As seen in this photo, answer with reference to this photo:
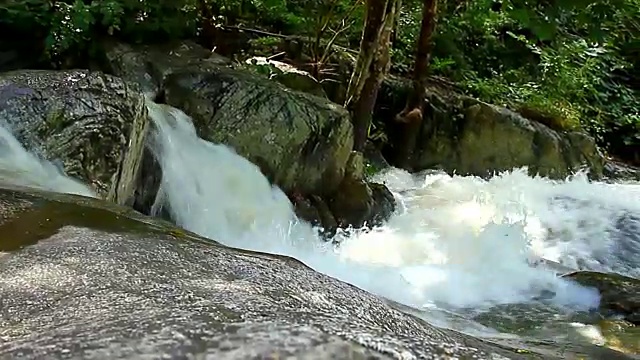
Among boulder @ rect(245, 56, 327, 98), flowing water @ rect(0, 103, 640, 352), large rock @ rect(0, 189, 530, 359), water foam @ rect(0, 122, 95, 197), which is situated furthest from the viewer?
boulder @ rect(245, 56, 327, 98)

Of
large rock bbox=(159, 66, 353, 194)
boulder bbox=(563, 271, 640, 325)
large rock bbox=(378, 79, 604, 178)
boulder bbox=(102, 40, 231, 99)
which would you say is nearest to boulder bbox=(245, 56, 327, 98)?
boulder bbox=(102, 40, 231, 99)

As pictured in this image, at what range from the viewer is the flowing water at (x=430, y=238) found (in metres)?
5.15

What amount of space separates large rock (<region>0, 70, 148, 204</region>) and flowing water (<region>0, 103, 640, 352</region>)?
16 centimetres

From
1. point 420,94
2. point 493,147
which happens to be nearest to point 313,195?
point 420,94

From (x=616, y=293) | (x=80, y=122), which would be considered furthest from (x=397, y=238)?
(x=80, y=122)

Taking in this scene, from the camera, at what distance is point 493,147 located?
10.2 metres

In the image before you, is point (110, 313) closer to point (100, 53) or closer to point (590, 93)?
point (100, 53)

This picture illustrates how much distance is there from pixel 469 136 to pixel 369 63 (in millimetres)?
2950

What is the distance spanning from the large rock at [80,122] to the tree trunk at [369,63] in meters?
3.33

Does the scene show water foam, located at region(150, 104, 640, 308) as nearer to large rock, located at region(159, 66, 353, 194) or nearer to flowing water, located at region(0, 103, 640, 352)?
flowing water, located at region(0, 103, 640, 352)

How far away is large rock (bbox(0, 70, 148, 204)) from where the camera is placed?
4.23 meters

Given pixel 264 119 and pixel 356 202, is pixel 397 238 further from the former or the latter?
pixel 264 119

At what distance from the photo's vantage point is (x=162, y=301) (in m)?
1.76

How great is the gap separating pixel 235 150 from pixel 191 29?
2349 mm
